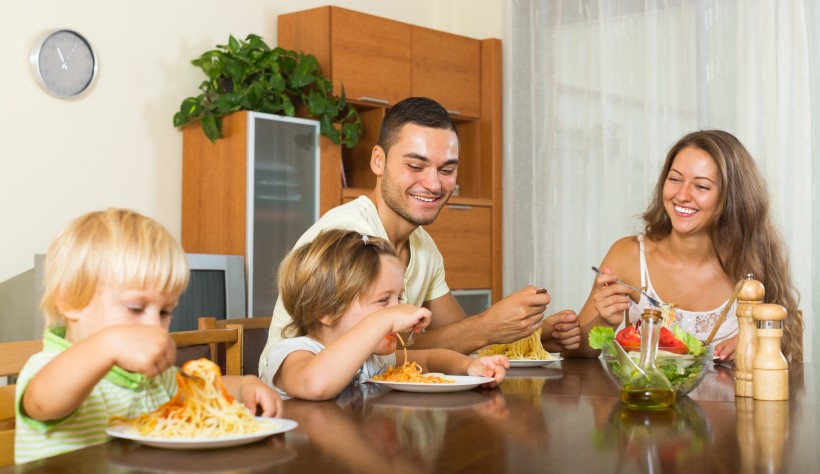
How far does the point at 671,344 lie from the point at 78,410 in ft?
→ 3.09

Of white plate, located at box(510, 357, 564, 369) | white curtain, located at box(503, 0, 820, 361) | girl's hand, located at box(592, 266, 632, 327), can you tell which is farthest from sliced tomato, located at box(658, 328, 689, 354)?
white curtain, located at box(503, 0, 820, 361)

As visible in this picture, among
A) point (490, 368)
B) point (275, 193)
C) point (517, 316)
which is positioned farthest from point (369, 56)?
point (490, 368)

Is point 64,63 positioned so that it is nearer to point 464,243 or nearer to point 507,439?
point 464,243

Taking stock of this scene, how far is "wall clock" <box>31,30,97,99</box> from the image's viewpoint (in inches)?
148

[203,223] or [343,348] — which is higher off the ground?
[203,223]

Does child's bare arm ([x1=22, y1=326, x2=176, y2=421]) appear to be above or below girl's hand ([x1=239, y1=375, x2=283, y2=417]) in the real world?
above

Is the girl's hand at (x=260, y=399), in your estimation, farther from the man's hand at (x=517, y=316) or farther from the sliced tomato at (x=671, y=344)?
the man's hand at (x=517, y=316)

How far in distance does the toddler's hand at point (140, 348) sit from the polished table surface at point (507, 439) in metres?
0.10

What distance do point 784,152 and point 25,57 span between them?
11.2 feet

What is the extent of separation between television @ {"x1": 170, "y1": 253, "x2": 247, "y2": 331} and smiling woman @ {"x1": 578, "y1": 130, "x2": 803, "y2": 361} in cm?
175

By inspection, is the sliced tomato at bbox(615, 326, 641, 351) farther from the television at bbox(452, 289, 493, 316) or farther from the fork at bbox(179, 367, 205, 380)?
the television at bbox(452, 289, 493, 316)

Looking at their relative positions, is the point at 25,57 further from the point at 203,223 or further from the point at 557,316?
the point at 557,316

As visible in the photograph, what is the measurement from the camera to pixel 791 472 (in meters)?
1.05

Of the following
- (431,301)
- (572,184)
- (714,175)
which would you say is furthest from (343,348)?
(572,184)
